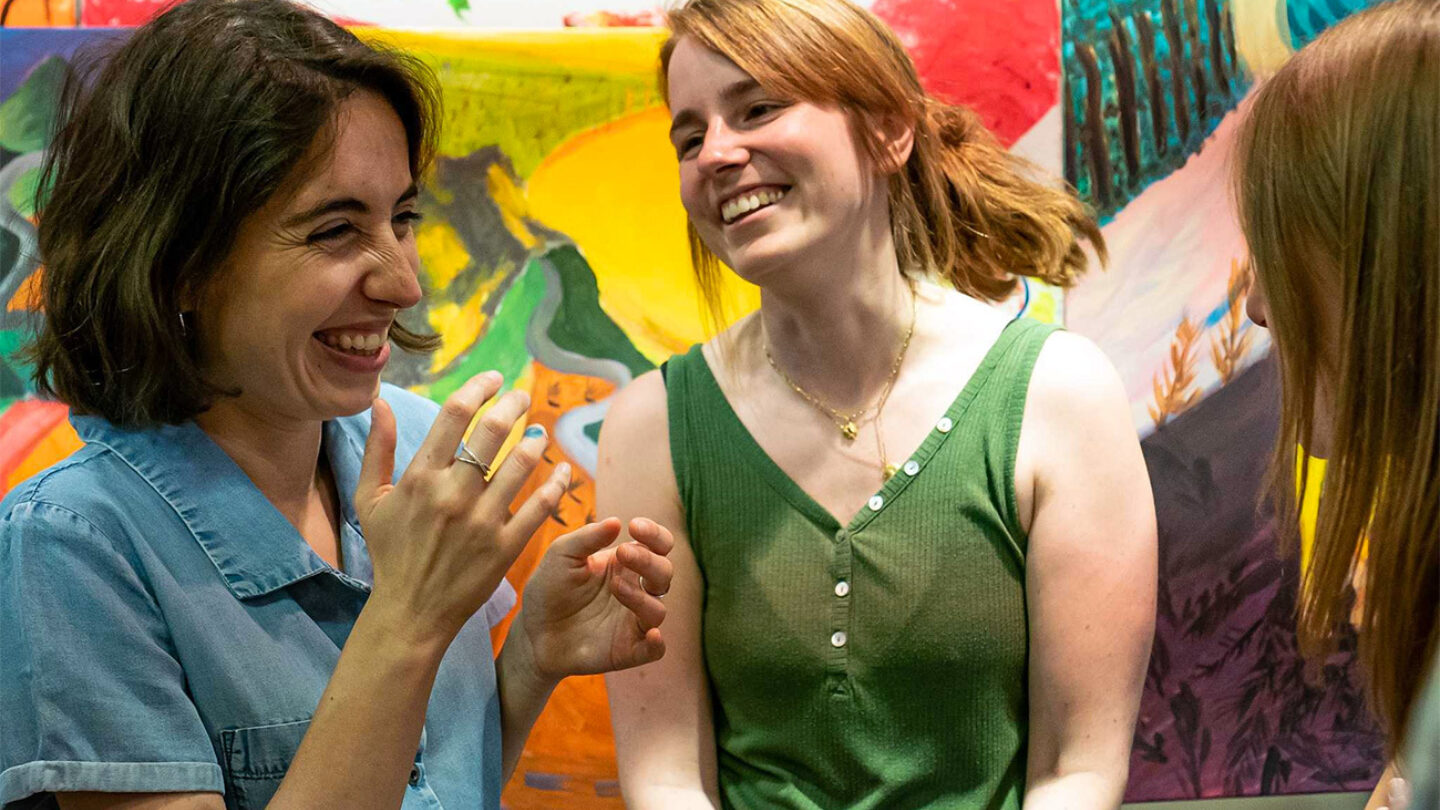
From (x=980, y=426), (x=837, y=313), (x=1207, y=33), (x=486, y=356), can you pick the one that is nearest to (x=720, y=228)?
(x=837, y=313)

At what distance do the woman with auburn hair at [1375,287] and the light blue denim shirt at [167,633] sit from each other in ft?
2.49

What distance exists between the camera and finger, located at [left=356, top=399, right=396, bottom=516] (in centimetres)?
112

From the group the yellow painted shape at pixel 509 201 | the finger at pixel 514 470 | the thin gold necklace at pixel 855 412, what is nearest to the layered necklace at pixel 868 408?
the thin gold necklace at pixel 855 412

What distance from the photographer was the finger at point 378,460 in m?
1.12

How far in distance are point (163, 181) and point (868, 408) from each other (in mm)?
761

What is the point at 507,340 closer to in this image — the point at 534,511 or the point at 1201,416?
the point at 534,511

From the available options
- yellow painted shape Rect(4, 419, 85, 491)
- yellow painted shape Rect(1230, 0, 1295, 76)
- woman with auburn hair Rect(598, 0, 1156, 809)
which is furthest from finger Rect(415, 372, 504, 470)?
yellow painted shape Rect(1230, 0, 1295, 76)

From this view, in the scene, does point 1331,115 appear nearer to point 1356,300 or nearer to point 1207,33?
point 1356,300

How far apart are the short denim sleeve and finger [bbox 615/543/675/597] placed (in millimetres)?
372

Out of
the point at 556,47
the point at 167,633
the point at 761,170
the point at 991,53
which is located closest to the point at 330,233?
the point at 167,633

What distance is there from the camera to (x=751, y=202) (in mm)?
1409

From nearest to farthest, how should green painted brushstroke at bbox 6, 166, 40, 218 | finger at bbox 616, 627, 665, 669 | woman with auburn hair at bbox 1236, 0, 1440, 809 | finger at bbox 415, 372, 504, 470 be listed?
woman with auburn hair at bbox 1236, 0, 1440, 809, finger at bbox 415, 372, 504, 470, finger at bbox 616, 627, 665, 669, green painted brushstroke at bbox 6, 166, 40, 218

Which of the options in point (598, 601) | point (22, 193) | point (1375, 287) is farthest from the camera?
point (22, 193)

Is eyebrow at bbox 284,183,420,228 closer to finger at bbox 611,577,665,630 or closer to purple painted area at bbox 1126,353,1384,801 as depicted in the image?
finger at bbox 611,577,665,630
